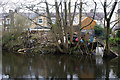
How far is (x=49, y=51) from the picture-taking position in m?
15.5

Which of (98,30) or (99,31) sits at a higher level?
(98,30)

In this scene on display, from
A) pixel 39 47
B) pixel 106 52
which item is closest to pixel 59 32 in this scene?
pixel 39 47

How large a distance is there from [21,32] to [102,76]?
13461 mm

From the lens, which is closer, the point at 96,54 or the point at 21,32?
the point at 96,54

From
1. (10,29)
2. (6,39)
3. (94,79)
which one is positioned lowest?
(94,79)

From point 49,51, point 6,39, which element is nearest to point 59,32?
point 49,51

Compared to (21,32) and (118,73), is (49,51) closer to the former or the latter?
(21,32)

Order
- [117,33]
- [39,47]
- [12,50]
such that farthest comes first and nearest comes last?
[117,33] → [12,50] → [39,47]

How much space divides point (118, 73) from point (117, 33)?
1271cm

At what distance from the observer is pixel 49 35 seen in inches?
664

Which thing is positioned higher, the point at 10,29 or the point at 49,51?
the point at 10,29

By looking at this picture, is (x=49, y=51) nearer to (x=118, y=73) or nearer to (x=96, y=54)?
(x=96, y=54)

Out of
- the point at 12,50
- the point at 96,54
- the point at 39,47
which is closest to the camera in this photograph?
the point at 96,54

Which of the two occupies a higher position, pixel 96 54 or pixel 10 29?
pixel 10 29
